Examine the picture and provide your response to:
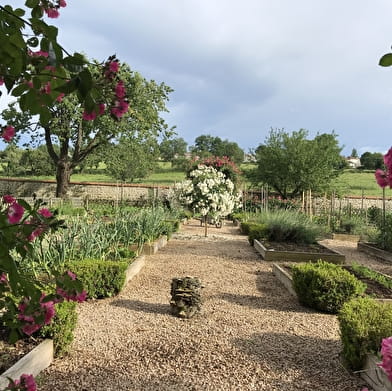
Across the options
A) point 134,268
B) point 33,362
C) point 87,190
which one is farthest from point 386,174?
point 87,190

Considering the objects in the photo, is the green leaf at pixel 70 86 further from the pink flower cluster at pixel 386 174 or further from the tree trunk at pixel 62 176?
the tree trunk at pixel 62 176

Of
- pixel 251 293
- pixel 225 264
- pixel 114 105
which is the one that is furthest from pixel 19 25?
pixel 225 264

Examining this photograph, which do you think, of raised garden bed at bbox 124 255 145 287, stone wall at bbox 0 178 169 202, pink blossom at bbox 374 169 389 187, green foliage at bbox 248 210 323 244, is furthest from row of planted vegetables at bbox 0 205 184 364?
stone wall at bbox 0 178 169 202

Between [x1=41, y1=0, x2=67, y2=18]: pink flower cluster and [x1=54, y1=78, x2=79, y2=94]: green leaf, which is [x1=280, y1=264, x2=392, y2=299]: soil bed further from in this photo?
[x1=54, y1=78, x2=79, y2=94]: green leaf

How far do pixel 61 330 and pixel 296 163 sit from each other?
66.1 ft

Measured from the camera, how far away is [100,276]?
4.61 meters

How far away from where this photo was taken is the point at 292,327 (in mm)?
3943

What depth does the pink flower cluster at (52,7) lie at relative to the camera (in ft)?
5.21

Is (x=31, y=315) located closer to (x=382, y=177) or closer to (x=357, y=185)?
(x=382, y=177)

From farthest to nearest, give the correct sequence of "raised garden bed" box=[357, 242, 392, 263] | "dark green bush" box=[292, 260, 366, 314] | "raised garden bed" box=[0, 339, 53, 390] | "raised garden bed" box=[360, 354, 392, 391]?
"raised garden bed" box=[357, 242, 392, 263] → "dark green bush" box=[292, 260, 366, 314] → "raised garden bed" box=[360, 354, 392, 391] → "raised garden bed" box=[0, 339, 53, 390]

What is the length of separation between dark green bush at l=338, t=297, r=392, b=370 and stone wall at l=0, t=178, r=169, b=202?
20.9 m

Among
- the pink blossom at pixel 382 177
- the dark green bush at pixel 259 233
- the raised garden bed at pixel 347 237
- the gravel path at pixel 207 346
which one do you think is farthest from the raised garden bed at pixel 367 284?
the raised garden bed at pixel 347 237

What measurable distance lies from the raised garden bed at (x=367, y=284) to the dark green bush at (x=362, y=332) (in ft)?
5.47

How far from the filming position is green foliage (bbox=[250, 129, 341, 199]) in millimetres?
21766
